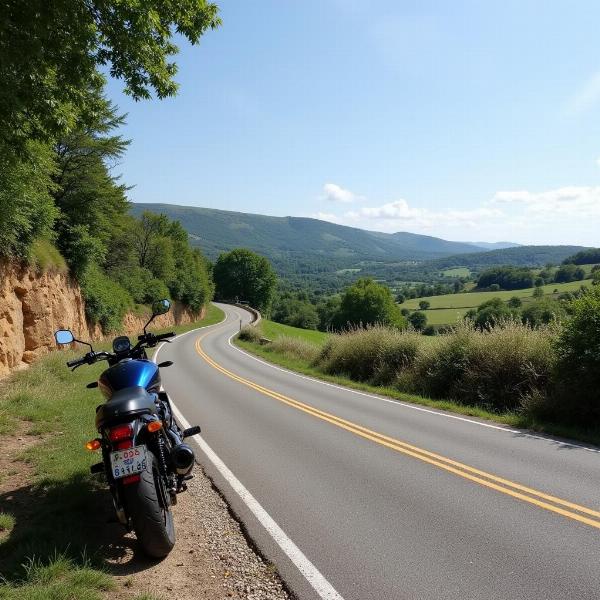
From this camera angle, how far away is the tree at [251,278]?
93.9 metres

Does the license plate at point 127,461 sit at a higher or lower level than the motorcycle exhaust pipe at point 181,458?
higher

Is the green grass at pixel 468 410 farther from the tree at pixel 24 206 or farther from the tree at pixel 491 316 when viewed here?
the tree at pixel 24 206

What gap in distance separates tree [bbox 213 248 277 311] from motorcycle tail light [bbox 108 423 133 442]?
90.3 m

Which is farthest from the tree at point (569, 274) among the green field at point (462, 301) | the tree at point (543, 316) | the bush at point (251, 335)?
the bush at point (251, 335)

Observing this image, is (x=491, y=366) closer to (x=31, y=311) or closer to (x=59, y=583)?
(x=59, y=583)

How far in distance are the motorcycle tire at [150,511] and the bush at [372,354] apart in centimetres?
1169

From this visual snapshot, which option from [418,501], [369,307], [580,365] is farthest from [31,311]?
[369,307]

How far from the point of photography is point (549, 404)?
9156mm

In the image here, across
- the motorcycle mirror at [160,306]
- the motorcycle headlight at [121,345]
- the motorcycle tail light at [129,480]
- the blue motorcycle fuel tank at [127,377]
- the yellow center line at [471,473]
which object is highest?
the motorcycle mirror at [160,306]

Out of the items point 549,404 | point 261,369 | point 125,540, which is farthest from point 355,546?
point 261,369

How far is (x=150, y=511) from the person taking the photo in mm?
3684

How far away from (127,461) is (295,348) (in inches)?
950

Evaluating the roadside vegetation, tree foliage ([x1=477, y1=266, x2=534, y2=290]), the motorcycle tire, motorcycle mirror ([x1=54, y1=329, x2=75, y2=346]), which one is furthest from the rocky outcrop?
tree foliage ([x1=477, y1=266, x2=534, y2=290])

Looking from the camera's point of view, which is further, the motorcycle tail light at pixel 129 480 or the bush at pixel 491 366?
the bush at pixel 491 366
